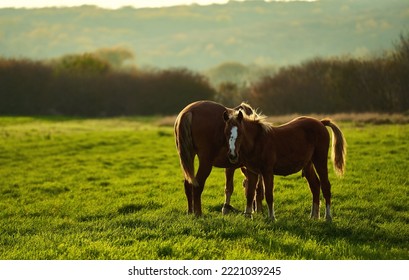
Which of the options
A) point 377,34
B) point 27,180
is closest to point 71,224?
point 27,180

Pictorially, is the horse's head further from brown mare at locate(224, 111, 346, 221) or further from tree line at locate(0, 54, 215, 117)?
tree line at locate(0, 54, 215, 117)

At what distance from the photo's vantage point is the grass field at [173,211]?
6.96 m

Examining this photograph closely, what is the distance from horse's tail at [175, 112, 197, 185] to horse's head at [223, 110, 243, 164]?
1043mm

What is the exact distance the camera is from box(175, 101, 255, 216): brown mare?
27.3 ft

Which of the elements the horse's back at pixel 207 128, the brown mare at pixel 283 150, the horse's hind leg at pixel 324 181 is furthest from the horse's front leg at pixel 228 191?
the horse's hind leg at pixel 324 181

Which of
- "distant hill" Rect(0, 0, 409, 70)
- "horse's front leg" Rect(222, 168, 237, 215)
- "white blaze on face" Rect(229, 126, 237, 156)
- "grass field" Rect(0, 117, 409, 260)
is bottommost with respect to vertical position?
"grass field" Rect(0, 117, 409, 260)

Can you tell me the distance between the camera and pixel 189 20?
40.0 m

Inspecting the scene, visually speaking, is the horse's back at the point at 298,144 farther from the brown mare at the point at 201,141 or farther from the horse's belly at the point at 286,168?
the brown mare at the point at 201,141

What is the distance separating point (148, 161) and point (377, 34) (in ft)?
29.1

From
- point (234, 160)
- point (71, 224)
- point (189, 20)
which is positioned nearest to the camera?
point (234, 160)

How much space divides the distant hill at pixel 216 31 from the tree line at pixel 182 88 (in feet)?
2.79

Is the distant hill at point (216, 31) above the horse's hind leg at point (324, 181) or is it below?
above

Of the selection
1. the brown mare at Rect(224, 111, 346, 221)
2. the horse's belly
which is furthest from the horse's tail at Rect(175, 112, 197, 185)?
the horse's belly

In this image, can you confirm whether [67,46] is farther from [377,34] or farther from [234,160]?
[234,160]
